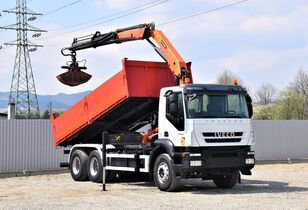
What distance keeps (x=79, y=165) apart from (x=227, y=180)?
5425mm

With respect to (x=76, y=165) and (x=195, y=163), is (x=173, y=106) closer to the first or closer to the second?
(x=195, y=163)

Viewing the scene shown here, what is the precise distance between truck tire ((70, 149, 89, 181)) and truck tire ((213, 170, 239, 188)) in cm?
474

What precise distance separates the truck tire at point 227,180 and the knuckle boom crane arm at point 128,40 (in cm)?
296

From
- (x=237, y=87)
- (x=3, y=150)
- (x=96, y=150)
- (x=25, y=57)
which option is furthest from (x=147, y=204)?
(x=25, y=57)

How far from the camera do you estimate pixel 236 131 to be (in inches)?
597

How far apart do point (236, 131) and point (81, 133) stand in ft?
19.6

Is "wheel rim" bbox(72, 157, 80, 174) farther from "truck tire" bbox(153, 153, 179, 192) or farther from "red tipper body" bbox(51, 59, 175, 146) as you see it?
"truck tire" bbox(153, 153, 179, 192)

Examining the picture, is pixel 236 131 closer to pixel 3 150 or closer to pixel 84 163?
pixel 84 163

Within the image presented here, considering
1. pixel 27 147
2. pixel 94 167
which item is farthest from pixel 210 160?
pixel 27 147

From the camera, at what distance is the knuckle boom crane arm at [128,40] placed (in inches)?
628

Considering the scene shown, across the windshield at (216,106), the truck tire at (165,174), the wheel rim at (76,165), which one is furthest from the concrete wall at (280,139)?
the truck tire at (165,174)

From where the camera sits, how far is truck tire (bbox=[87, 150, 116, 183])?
17953 millimetres

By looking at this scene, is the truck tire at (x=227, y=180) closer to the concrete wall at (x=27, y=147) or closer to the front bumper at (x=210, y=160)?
the front bumper at (x=210, y=160)

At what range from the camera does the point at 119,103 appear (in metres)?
16.4
